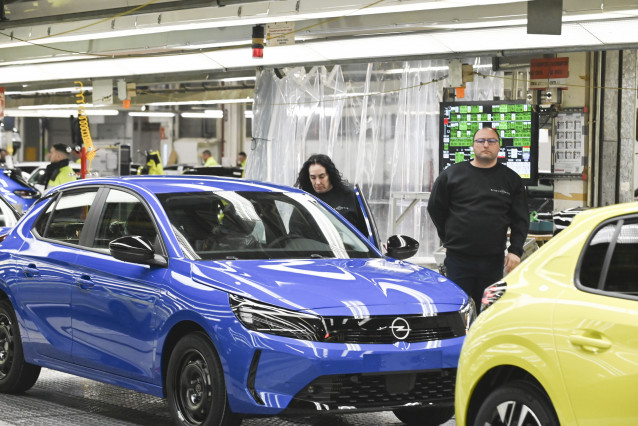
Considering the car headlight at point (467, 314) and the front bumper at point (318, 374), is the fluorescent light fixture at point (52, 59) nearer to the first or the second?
the car headlight at point (467, 314)

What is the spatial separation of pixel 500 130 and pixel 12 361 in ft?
29.3

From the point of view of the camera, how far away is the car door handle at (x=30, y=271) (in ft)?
26.5

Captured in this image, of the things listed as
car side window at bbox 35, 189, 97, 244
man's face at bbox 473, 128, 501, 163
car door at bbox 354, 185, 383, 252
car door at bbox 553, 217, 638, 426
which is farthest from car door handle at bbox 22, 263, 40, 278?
car door at bbox 553, 217, 638, 426

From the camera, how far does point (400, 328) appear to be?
6.29 metres

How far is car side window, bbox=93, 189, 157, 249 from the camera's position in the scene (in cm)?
739

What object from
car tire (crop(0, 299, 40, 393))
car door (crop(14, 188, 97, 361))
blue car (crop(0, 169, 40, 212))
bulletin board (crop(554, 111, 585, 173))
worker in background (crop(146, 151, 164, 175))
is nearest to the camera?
car door (crop(14, 188, 97, 361))

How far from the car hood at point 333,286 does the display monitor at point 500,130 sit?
28.2 feet

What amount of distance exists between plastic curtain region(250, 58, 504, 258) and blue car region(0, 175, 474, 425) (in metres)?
8.92

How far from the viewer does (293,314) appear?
6.14 meters

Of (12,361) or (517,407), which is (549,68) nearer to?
(12,361)

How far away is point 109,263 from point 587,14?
7.00 metres

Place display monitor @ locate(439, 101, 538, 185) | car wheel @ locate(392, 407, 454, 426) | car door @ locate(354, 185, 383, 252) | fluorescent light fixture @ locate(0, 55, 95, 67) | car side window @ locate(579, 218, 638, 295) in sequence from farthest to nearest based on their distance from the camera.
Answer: fluorescent light fixture @ locate(0, 55, 95, 67), display monitor @ locate(439, 101, 538, 185), car door @ locate(354, 185, 383, 252), car wheel @ locate(392, 407, 454, 426), car side window @ locate(579, 218, 638, 295)

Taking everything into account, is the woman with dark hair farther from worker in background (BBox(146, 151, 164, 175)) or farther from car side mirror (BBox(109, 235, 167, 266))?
worker in background (BBox(146, 151, 164, 175))

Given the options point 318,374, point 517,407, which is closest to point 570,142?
point 318,374
